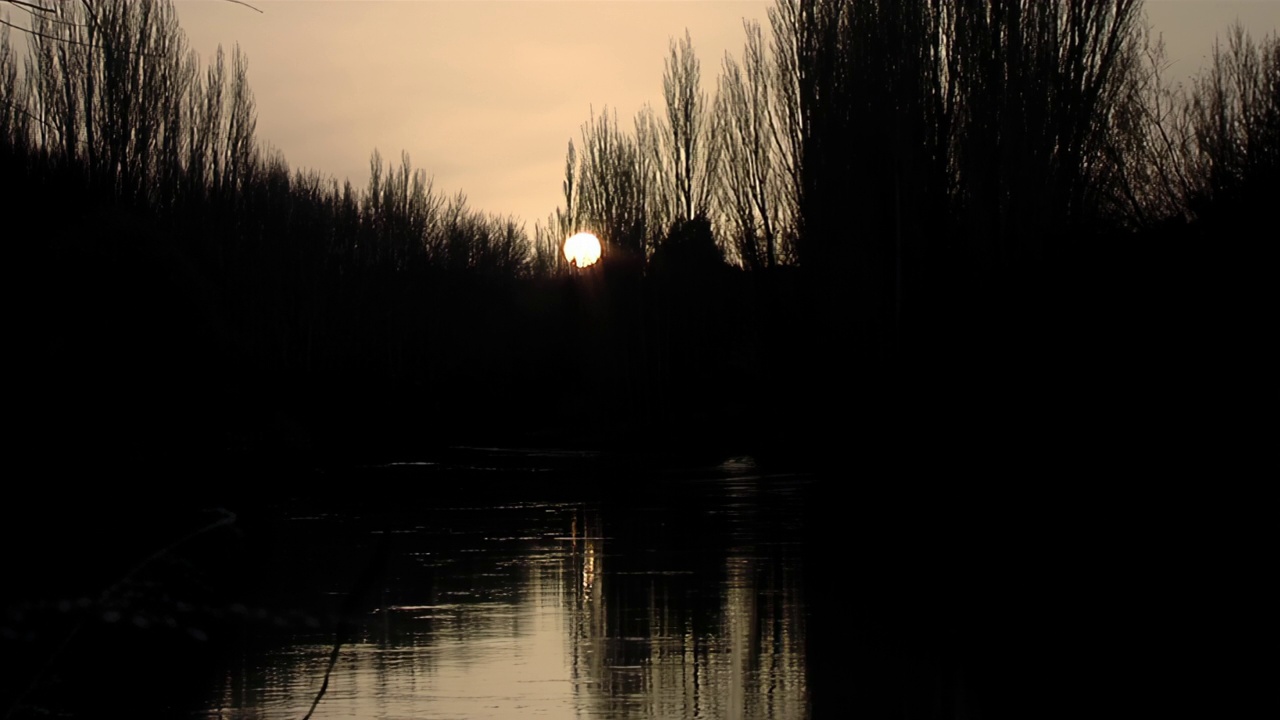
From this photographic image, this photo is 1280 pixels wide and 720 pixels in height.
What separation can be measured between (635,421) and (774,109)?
16197 millimetres

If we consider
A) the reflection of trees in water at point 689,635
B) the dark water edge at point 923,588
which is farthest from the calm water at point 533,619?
the dark water edge at point 923,588

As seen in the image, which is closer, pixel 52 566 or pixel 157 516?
pixel 52 566

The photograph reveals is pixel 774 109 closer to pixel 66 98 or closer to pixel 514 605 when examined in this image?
pixel 66 98

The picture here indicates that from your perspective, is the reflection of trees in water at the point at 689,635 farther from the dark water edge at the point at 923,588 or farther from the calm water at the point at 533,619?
the dark water edge at the point at 923,588

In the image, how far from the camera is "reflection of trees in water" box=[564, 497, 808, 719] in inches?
288

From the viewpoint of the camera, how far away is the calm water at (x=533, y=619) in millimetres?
7328

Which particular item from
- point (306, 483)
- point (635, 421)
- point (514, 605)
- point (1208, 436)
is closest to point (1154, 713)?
point (514, 605)

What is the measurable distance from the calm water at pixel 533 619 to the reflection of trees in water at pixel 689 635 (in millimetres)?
20

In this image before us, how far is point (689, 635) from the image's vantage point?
934cm

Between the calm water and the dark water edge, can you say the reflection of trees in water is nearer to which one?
the calm water

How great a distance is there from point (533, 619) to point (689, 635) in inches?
63.0

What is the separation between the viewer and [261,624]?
395 inches

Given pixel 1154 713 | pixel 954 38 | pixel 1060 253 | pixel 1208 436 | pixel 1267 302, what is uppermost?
pixel 954 38

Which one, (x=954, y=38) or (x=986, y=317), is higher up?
(x=954, y=38)
